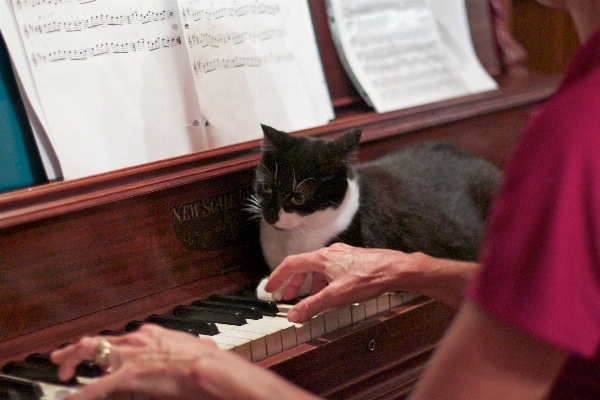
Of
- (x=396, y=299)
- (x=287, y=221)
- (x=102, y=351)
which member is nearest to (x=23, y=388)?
(x=102, y=351)

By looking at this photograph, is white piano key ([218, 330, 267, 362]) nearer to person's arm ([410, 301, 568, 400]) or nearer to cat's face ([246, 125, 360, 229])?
cat's face ([246, 125, 360, 229])

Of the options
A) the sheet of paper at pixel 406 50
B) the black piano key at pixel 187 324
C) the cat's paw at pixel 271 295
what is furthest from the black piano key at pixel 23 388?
the sheet of paper at pixel 406 50

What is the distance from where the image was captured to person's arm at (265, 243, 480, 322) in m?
1.14

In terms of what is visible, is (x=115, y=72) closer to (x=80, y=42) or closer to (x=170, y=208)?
(x=80, y=42)

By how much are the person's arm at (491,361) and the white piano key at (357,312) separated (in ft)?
1.90

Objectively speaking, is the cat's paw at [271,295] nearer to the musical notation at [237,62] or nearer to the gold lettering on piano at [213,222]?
the gold lettering on piano at [213,222]

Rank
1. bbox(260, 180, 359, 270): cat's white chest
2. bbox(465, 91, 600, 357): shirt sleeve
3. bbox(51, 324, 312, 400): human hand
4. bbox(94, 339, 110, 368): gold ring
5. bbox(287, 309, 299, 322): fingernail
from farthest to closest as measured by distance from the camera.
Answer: bbox(260, 180, 359, 270): cat's white chest, bbox(287, 309, 299, 322): fingernail, bbox(94, 339, 110, 368): gold ring, bbox(51, 324, 312, 400): human hand, bbox(465, 91, 600, 357): shirt sleeve

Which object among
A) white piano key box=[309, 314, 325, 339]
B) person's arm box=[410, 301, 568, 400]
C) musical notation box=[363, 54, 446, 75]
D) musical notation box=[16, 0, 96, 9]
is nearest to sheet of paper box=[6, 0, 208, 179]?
musical notation box=[16, 0, 96, 9]

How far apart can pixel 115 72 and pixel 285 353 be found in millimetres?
639

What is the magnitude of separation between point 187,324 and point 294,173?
1.28ft

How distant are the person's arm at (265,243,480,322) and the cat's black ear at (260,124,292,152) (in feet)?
0.80

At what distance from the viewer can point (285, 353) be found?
1099 mm

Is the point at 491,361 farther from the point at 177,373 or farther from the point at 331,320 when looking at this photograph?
the point at 331,320

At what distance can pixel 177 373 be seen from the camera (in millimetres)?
770
